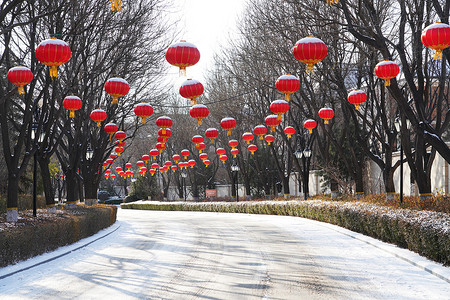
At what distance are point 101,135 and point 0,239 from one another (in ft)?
52.2

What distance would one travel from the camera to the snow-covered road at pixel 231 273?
8.09 metres

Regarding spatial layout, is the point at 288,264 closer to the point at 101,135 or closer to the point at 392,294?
the point at 392,294

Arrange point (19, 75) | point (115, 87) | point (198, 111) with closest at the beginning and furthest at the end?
point (19, 75), point (115, 87), point (198, 111)

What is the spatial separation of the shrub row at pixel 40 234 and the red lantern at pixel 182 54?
19.2ft

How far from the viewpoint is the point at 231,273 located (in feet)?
32.4

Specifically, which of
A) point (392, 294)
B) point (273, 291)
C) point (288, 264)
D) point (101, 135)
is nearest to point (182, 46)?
point (288, 264)

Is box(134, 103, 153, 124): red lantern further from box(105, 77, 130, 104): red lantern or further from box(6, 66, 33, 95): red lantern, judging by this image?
box(6, 66, 33, 95): red lantern

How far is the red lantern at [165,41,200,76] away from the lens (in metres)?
12.1

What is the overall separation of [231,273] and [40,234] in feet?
19.5

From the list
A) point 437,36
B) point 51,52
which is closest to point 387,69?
point 437,36

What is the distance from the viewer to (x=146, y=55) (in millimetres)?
24062

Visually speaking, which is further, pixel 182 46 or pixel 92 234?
pixel 92 234

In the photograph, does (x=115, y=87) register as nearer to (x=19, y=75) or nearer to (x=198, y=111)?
(x=19, y=75)

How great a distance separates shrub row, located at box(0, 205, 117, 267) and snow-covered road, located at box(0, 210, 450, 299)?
0.34 meters
